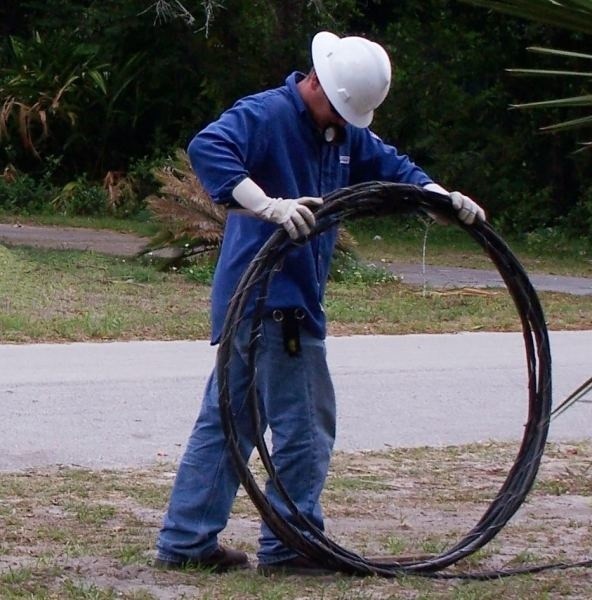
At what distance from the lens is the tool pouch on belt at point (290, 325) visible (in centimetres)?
441

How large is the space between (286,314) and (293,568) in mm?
831

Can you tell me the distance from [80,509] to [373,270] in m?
8.17

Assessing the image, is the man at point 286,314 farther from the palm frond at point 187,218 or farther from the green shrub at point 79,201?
the green shrub at point 79,201

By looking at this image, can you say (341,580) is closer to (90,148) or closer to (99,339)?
(99,339)

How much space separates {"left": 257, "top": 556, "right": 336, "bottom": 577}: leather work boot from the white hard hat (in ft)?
4.60

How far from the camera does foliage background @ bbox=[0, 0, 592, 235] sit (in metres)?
20.0

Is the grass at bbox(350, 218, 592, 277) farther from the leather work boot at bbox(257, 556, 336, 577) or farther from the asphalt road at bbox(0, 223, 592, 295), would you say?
the leather work boot at bbox(257, 556, 336, 577)

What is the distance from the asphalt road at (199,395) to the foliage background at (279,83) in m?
10.0

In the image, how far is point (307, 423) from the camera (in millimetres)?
4477

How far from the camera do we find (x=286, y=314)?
4.41 meters

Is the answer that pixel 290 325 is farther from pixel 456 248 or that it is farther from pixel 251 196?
pixel 456 248

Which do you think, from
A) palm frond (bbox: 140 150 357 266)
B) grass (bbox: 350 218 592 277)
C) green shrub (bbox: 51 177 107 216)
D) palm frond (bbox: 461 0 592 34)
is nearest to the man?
palm frond (bbox: 461 0 592 34)

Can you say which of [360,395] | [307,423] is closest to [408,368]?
[360,395]

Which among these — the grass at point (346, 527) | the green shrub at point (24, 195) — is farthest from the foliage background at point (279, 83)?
the grass at point (346, 527)
